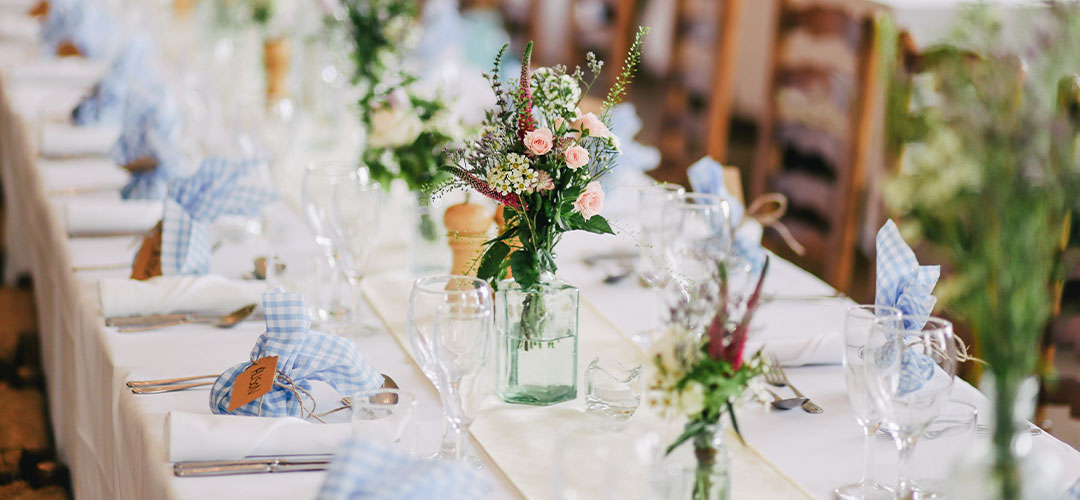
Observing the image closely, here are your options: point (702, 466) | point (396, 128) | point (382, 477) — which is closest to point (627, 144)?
point (396, 128)

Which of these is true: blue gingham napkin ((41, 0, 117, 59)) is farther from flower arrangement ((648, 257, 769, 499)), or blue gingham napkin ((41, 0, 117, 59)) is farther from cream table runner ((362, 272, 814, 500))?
flower arrangement ((648, 257, 769, 499))

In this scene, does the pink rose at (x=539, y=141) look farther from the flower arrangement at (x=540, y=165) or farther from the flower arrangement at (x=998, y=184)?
the flower arrangement at (x=998, y=184)

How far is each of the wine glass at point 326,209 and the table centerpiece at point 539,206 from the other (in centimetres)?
A: 32

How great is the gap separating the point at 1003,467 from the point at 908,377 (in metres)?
0.33

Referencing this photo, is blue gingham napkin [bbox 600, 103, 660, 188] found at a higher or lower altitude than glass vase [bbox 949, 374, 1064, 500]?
higher

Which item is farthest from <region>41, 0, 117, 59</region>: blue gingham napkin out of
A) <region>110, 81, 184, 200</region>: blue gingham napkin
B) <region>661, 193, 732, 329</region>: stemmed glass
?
<region>661, 193, 732, 329</region>: stemmed glass

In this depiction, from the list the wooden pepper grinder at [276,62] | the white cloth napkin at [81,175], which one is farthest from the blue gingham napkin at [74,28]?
the white cloth napkin at [81,175]

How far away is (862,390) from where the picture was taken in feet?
3.73

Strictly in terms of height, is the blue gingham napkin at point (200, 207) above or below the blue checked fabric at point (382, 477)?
above

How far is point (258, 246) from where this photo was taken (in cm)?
206

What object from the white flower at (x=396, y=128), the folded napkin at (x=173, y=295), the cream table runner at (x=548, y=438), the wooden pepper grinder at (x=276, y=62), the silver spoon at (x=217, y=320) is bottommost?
the cream table runner at (x=548, y=438)

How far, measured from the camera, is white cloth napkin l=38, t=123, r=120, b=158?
2.62 metres

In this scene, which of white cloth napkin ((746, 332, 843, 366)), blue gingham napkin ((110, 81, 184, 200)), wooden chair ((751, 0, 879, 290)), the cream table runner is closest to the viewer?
the cream table runner

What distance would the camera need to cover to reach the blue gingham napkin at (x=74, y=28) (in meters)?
3.62
